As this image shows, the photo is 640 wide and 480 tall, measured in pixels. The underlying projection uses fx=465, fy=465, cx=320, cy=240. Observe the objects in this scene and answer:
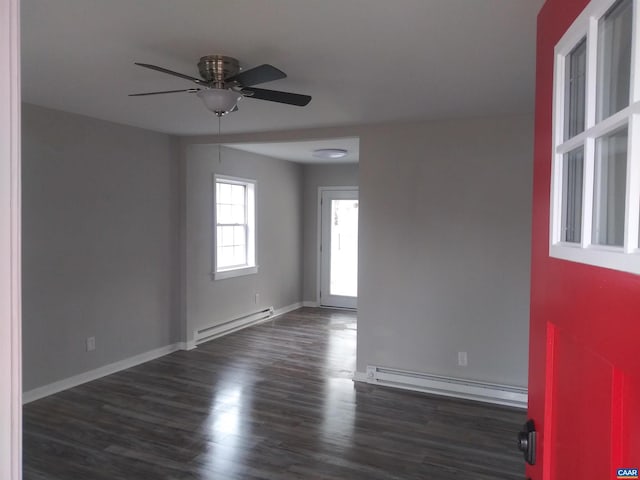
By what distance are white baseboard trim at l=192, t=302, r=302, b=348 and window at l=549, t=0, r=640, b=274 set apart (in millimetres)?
4921

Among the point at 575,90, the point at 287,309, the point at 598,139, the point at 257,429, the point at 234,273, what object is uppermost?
the point at 575,90

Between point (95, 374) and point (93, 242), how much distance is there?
1.23 metres

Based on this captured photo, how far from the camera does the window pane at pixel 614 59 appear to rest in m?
0.82

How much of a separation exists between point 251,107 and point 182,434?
2.48m

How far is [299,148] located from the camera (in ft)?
19.5

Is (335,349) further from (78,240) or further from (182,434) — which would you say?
(78,240)

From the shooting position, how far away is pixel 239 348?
541cm

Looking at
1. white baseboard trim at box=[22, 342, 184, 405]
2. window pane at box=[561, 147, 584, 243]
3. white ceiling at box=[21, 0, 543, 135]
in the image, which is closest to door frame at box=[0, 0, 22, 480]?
window pane at box=[561, 147, 584, 243]

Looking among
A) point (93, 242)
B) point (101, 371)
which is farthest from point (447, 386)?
point (93, 242)

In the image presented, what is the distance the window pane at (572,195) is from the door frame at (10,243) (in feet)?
3.46

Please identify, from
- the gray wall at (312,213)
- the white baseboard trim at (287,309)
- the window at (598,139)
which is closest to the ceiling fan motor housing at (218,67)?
the window at (598,139)

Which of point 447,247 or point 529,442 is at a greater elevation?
point 447,247

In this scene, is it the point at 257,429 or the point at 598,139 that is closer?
the point at 598,139

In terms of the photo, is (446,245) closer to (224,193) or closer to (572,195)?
(572,195)
